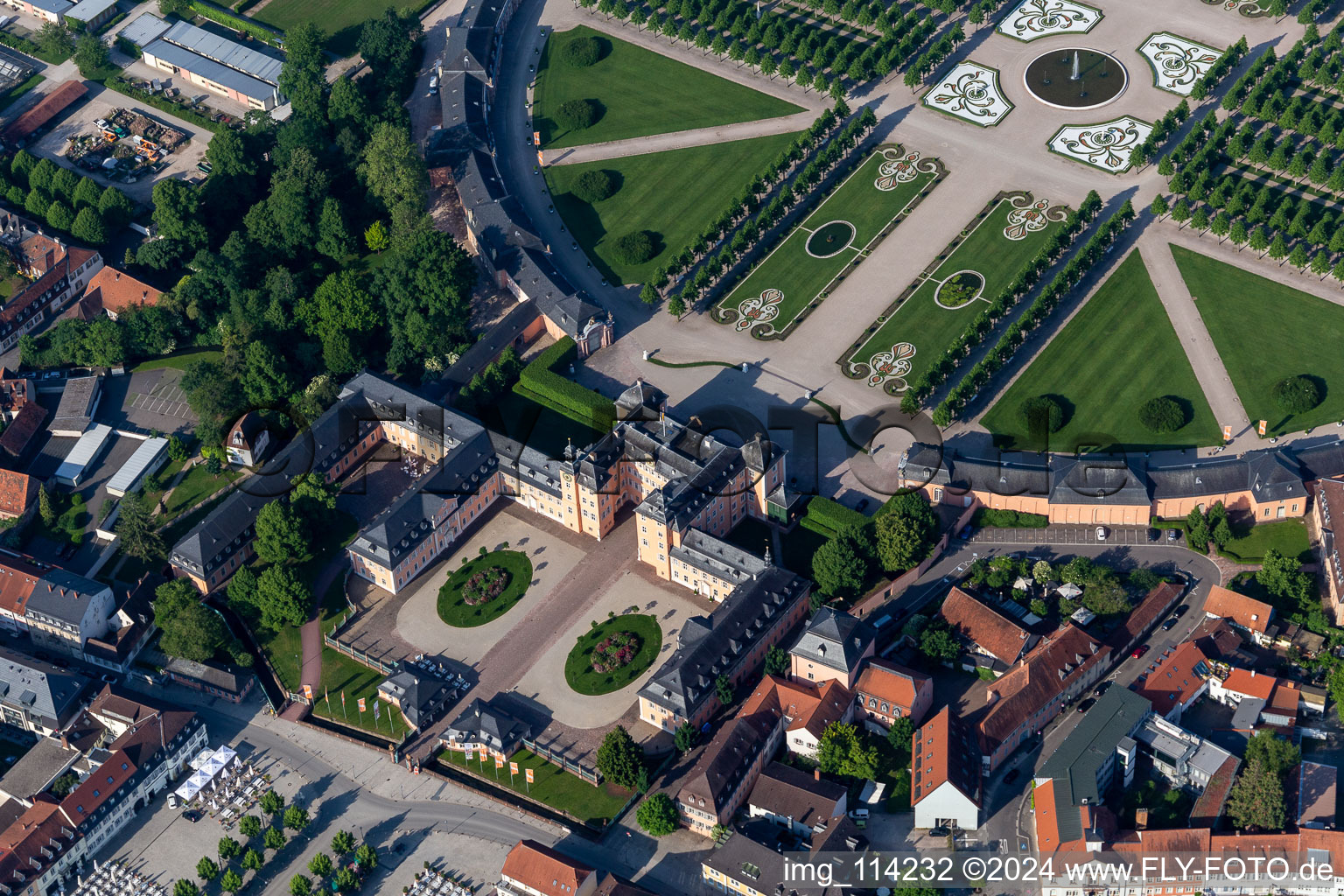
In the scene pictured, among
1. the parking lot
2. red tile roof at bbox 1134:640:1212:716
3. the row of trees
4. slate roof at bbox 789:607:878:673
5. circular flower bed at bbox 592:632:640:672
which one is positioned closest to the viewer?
red tile roof at bbox 1134:640:1212:716

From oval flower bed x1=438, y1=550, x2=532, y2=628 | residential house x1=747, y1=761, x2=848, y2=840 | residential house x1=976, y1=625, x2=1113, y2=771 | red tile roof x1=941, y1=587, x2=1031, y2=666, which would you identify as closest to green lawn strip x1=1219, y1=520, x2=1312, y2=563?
residential house x1=976, y1=625, x2=1113, y2=771

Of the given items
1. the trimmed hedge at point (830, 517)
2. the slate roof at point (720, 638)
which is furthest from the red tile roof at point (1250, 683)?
the slate roof at point (720, 638)

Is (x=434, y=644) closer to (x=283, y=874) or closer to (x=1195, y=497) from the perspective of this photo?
(x=283, y=874)

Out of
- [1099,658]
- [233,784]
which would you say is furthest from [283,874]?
[1099,658]

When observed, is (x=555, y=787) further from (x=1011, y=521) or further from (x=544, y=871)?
(x=1011, y=521)

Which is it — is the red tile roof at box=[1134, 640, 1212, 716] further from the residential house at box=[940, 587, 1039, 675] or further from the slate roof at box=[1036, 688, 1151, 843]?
the residential house at box=[940, 587, 1039, 675]

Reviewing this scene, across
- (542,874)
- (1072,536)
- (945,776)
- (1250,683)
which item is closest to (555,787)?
(542,874)
